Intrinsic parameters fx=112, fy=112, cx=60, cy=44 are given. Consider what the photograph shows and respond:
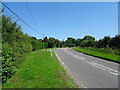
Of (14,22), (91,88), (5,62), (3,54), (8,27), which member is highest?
A: (14,22)

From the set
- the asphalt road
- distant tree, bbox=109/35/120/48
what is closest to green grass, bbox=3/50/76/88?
the asphalt road

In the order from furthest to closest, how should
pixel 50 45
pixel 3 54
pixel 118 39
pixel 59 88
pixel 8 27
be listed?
pixel 50 45 < pixel 118 39 < pixel 8 27 < pixel 3 54 < pixel 59 88

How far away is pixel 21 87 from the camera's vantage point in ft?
17.2

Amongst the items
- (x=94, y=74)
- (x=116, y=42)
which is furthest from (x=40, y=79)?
(x=116, y=42)

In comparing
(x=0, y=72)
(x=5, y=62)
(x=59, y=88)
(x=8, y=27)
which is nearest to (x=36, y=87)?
(x=59, y=88)

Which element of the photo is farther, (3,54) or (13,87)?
(3,54)

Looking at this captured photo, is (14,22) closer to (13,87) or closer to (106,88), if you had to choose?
(13,87)

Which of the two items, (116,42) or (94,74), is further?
(116,42)

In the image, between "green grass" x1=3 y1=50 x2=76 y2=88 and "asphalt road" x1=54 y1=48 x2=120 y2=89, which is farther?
"asphalt road" x1=54 y1=48 x2=120 y2=89

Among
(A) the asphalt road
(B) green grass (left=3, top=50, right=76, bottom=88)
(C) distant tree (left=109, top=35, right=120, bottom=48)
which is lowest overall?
(A) the asphalt road

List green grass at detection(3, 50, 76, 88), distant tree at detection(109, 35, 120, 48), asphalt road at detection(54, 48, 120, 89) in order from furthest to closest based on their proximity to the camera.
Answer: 1. distant tree at detection(109, 35, 120, 48)
2. asphalt road at detection(54, 48, 120, 89)
3. green grass at detection(3, 50, 76, 88)

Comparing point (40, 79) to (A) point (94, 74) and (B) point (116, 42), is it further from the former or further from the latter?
(B) point (116, 42)

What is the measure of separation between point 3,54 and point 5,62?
0.46 m

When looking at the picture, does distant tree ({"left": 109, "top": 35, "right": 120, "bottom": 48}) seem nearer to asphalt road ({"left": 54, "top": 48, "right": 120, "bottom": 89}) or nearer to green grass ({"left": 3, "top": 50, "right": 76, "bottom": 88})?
asphalt road ({"left": 54, "top": 48, "right": 120, "bottom": 89})
